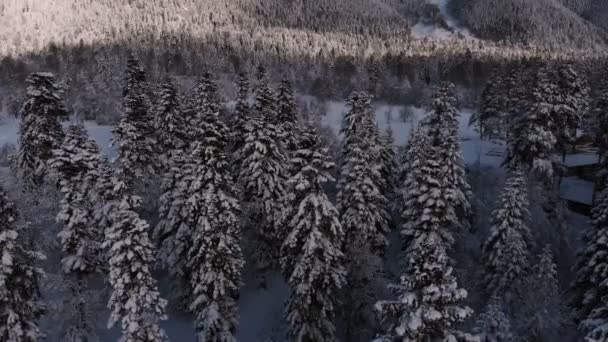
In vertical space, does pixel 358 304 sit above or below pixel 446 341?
below

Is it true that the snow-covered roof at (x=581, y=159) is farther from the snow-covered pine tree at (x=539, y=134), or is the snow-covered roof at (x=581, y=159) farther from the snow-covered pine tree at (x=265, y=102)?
the snow-covered pine tree at (x=265, y=102)

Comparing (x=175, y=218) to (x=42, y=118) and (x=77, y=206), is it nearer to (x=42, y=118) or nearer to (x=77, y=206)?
(x=77, y=206)

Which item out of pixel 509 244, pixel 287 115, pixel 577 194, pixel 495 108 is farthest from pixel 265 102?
pixel 495 108

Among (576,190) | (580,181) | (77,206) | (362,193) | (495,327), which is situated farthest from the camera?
(580,181)

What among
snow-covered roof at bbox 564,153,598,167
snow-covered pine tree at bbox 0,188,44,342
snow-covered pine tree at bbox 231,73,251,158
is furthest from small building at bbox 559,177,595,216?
snow-covered pine tree at bbox 0,188,44,342

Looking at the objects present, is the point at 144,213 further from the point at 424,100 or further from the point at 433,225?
the point at 424,100

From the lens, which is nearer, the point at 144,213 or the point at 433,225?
the point at 433,225

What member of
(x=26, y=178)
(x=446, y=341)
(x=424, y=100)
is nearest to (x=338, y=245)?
(x=446, y=341)

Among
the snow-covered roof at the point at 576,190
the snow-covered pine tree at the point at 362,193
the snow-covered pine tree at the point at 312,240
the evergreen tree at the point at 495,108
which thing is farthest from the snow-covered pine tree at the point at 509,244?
the evergreen tree at the point at 495,108
